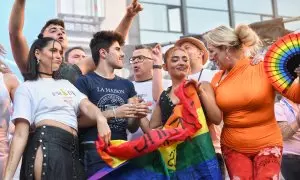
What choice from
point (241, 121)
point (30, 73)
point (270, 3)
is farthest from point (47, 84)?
point (270, 3)

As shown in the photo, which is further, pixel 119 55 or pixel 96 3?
pixel 96 3

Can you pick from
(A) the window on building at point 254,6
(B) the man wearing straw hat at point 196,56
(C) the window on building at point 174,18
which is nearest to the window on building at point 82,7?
(C) the window on building at point 174,18

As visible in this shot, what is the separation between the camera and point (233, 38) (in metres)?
3.66

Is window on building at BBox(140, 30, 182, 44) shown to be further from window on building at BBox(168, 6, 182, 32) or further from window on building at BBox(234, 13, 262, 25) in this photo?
window on building at BBox(234, 13, 262, 25)

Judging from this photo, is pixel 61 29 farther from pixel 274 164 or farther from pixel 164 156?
pixel 274 164

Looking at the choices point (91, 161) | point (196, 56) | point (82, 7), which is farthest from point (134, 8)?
point (82, 7)

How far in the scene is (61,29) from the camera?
422 cm

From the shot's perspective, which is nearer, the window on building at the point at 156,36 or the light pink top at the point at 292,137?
the light pink top at the point at 292,137

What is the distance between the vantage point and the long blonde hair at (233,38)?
3.65 metres

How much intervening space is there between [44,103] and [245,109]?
131 centimetres

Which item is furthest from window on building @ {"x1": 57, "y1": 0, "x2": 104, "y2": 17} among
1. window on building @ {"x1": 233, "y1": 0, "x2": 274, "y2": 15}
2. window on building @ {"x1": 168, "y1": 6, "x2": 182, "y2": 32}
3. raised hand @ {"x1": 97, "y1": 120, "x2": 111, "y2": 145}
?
raised hand @ {"x1": 97, "y1": 120, "x2": 111, "y2": 145}

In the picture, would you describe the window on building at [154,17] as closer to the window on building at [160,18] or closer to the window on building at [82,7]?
the window on building at [160,18]

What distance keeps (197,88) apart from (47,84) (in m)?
1.01

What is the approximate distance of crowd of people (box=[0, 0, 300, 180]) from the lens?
3.21m
